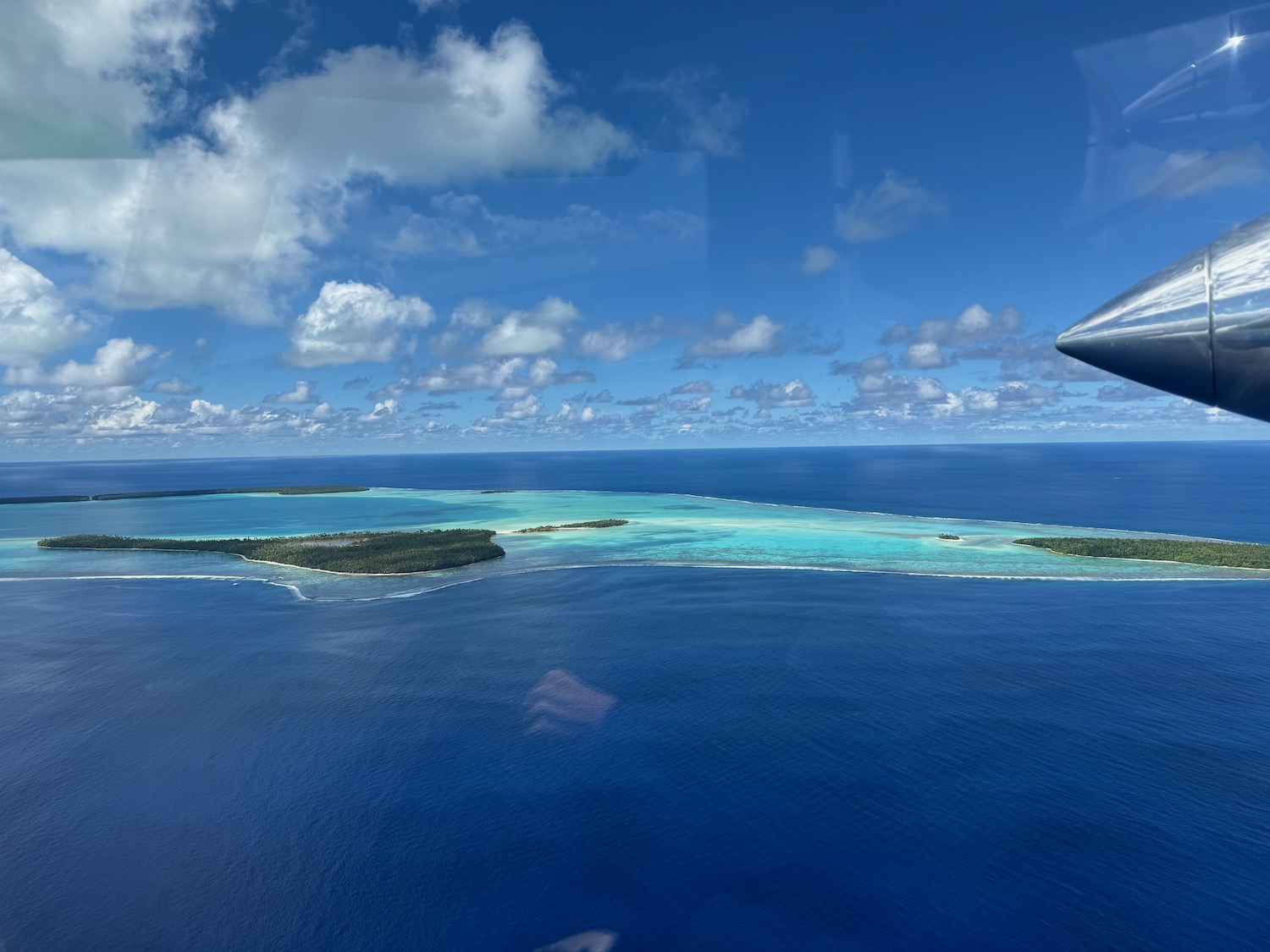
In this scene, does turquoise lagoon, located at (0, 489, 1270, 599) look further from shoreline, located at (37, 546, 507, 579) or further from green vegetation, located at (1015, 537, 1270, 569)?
green vegetation, located at (1015, 537, 1270, 569)

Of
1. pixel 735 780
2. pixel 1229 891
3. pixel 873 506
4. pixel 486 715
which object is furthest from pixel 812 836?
pixel 873 506

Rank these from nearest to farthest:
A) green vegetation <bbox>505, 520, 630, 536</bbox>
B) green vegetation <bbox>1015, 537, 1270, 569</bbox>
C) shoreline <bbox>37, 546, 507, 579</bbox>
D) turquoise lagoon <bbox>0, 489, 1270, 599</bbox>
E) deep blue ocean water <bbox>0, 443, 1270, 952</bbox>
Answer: deep blue ocean water <bbox>0, 443, 1270, 952</bbox>
green vegetation <bbox>1015, 537, 1270, 569</bbox>
turquoise lagoon <bbox>0, 489, 1270, 599</bbox>
shoreline <bbox>37, 546, 507, 579</bbox>
green vegetation <bbox>505, 520, 630, 536</bbox>

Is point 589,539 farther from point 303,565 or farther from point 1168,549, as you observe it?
point 1168,549

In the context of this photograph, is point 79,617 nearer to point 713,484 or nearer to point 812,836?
point 812,836

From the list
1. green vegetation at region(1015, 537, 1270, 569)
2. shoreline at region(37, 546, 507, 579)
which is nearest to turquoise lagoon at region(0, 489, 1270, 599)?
shoreline at region(37, 546, 507, 579)

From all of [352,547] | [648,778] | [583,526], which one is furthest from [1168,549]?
[352,547]

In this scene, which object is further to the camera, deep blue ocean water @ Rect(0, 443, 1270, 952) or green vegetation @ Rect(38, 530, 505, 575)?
green vegetation @ Rect(38, 530, 505, 575)

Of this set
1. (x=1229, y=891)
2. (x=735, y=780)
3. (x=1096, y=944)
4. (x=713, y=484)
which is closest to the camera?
(x=1096, y=944)

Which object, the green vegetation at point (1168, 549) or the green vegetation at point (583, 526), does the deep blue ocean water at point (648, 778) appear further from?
the green vegetation at point (583, 526)
